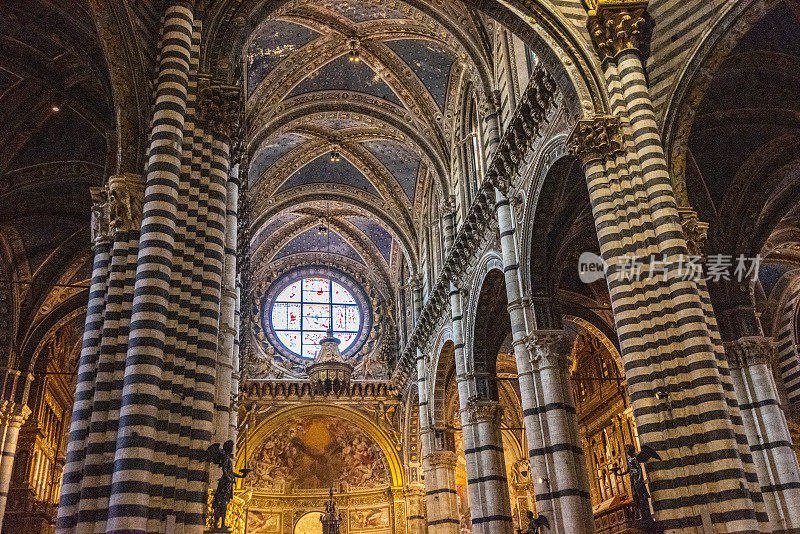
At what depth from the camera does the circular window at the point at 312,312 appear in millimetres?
31688

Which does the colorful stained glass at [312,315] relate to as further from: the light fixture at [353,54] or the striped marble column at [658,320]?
the striped marble column at [658,320]

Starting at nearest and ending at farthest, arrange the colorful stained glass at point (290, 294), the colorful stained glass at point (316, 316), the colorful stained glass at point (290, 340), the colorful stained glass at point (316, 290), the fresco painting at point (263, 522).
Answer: the fresco painting at point (263, 522) < the colorful stained glass at point (290, 340) < the colorful stained glass at point (316, 316) < the colorful stained glass at point (290, 294) < the colorful stained glass at point (316, 290)

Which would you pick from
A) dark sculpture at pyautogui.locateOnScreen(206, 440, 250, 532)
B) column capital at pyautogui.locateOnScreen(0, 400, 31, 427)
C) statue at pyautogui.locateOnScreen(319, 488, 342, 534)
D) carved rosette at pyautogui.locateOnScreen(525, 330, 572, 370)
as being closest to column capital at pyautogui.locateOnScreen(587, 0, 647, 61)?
carved rosette at pyautogui.locateOnScreen(525, 330, 572, 370)

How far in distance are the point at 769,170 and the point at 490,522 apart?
11.2m

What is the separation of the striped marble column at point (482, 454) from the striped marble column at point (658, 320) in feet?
26.4

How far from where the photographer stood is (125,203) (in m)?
11.4

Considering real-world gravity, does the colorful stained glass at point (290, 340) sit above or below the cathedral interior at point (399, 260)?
above

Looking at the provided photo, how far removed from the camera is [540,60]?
48.2ft

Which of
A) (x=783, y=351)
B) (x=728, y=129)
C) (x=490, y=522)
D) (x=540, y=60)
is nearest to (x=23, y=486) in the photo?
(x=490, y=522)

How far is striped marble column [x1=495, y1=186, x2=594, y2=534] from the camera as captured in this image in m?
14.3

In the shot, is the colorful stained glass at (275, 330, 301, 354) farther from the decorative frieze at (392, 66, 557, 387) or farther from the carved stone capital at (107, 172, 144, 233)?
the carved stone capital at (107, 172, 144, 233)

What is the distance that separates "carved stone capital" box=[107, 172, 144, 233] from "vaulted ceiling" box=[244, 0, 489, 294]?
5.07m

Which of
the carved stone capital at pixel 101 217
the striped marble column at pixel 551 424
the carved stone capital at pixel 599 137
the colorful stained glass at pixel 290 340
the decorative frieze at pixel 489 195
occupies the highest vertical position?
the colorful stained glass at pixel 290 340

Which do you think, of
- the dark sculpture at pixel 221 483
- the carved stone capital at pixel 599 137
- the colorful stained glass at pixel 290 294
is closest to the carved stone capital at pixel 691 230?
the carved stone capital at pixel 599 137
